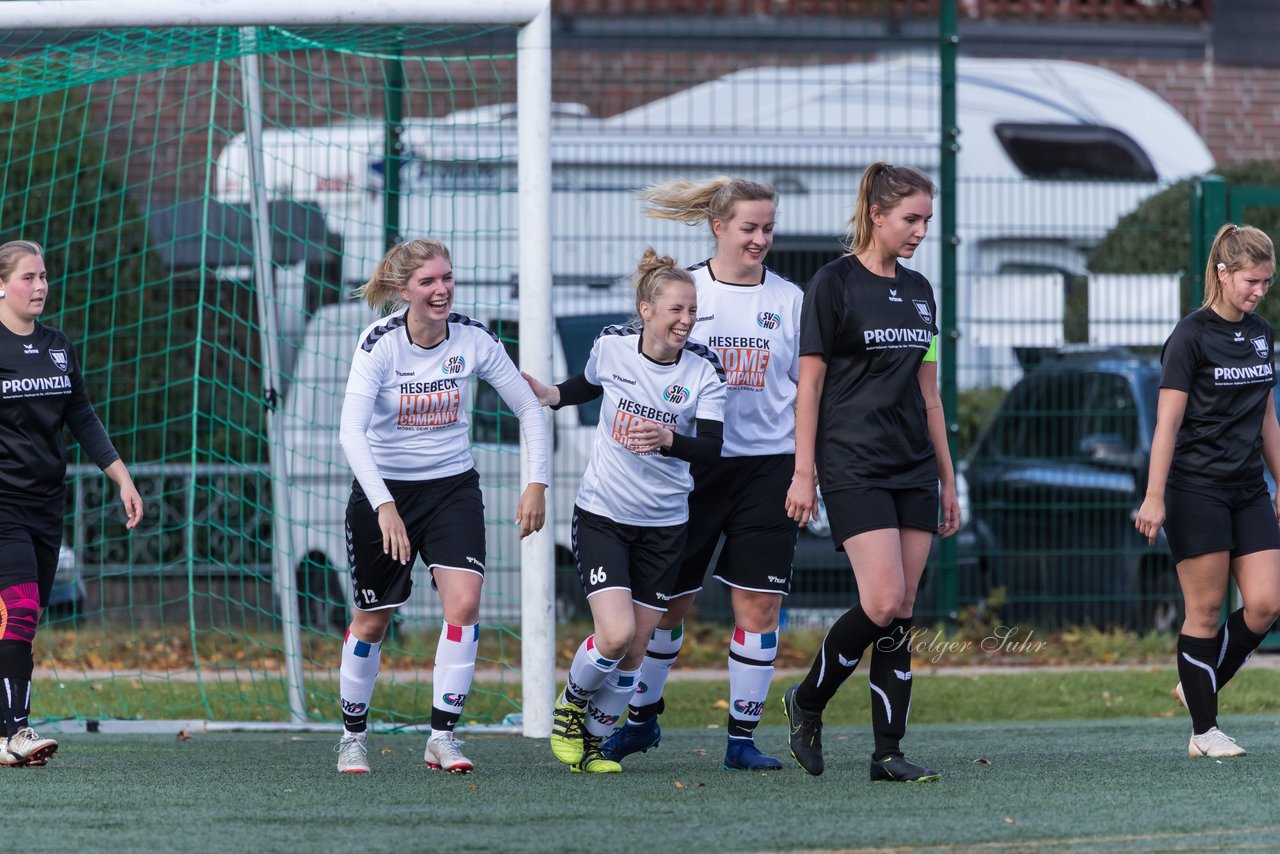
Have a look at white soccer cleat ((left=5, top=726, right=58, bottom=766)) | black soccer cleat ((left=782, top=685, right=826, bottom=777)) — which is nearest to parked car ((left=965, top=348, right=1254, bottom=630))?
black soccer cleat ((left=782, top=685, right=826, bottom=777))

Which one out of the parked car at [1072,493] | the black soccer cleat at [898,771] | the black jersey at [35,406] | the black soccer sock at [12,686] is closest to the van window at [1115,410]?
the parked car at [1072,493]

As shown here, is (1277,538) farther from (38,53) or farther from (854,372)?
(38,53)

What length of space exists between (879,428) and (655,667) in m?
1.34

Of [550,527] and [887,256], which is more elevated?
[887,256]

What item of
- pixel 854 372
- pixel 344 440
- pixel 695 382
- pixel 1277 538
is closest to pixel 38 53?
pixel 344 440

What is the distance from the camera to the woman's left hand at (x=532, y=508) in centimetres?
584

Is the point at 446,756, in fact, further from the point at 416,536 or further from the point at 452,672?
the point at 416,536

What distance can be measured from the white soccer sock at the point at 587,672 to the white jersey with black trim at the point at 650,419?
17.8 inches

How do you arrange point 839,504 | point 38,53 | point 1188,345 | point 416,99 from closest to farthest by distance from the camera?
1. point 839,504
2. point 1188,345
3. point 38,53
4. point 416,99

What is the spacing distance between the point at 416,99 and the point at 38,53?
15.2 ft

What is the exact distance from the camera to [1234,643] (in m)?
5.98

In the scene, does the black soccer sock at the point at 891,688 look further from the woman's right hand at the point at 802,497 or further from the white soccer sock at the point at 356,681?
the white soccer sock at the point at 356,681

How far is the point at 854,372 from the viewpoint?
17.9 feet

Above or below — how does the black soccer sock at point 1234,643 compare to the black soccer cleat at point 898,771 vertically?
above
